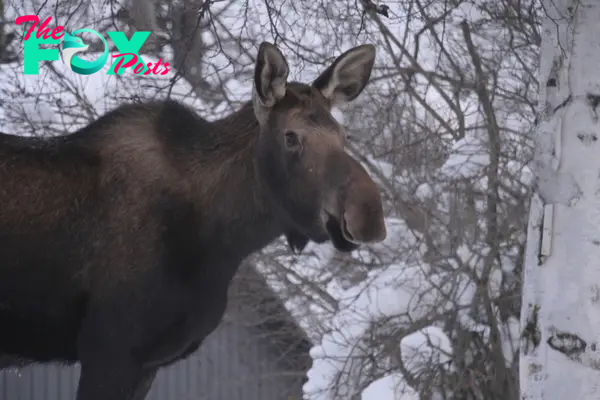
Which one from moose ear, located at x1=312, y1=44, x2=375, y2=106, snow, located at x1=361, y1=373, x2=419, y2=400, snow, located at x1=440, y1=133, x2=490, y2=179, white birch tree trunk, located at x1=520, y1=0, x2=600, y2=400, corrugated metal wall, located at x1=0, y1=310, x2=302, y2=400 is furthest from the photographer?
corrugated metal wall, located at x1=0, y1=310, x2=302, y2=400

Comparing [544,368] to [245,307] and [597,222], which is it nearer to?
[597,222]

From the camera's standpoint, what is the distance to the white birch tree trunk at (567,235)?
15.1 ft

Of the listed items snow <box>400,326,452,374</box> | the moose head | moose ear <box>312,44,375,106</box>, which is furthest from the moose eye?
snow <box>400,326,452,374</box>

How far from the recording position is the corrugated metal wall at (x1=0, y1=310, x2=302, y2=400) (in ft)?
49.7

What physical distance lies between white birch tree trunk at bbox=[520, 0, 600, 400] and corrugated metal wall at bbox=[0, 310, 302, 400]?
10.2 meters

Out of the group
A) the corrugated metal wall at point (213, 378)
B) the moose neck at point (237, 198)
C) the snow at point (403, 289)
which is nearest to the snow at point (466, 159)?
the snow at point (403, 289)

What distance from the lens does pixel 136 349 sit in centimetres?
500

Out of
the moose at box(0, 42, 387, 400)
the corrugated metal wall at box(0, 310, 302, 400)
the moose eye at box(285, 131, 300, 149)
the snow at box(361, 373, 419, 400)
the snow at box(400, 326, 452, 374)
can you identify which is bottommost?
the moose at box(0, 42, 387, 400)

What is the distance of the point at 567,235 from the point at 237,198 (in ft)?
5.09

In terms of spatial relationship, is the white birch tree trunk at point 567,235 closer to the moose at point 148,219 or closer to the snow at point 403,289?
the moose at point 148,219

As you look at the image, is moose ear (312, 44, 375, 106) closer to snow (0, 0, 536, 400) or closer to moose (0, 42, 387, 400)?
moose (0, 42, 387, 400)

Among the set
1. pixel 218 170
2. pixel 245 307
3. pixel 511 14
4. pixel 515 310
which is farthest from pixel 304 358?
pixel 218 170

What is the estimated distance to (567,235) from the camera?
4695mm

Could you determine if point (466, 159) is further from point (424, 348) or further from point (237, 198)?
point (237, 198)
